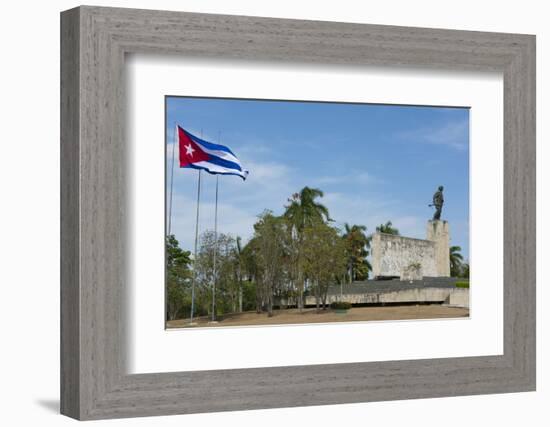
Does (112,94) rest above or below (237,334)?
above

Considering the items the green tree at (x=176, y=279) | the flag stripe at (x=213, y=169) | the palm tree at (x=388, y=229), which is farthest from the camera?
the palm tree at (x=388, y=229)

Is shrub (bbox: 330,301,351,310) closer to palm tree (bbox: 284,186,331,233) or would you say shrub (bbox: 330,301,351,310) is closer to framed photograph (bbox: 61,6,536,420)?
framed photograph (bbox: 61,6,536,420)

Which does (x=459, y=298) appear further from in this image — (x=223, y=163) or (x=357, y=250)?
(x=223, y=163)

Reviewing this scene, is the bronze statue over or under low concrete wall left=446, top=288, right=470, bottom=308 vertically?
over

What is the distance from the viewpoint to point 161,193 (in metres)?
11.4

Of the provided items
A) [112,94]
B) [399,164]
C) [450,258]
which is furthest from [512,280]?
[112,94]

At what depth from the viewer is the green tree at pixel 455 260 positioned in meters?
12.7

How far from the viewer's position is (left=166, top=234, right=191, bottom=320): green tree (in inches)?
456

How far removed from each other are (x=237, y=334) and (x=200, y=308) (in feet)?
1.32

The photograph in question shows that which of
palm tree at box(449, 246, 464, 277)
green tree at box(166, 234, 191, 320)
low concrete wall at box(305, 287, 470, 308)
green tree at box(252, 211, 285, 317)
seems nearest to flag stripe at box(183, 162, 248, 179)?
green tree at box(252, 211, 285, 317)

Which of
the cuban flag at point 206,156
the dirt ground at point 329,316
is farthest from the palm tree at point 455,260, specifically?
the cuban flag at point 206,156

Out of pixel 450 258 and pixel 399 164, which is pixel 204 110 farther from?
pixel 450 258

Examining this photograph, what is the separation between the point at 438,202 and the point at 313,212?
1.31 m

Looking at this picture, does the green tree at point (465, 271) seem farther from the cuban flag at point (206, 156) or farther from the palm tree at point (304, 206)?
the cuban flag at point (206, 156)
